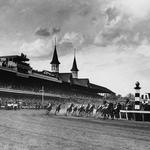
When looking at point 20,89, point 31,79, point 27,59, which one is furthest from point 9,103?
point 27,59

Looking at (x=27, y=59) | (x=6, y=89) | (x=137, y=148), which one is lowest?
(x=137, y=148)

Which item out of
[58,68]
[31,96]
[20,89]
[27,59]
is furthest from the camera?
[58,68]

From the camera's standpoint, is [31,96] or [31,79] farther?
[31,79]

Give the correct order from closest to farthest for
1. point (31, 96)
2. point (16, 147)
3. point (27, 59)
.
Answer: point (16, 147), point (31, 96), point (27, 59)

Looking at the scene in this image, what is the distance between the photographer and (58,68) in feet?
435

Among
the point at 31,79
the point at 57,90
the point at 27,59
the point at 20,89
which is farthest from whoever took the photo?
the point at 27,59

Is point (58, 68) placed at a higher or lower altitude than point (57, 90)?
higher

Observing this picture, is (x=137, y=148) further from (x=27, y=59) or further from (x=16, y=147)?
(x=27, y=59)

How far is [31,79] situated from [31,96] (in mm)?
5502

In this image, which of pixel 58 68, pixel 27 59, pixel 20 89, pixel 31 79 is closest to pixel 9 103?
pixel 20 89

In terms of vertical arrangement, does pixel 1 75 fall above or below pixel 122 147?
above

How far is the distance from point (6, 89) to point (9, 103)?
9408 millimetres

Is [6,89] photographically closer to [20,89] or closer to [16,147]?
[20,89]

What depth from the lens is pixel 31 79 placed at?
60.1m
